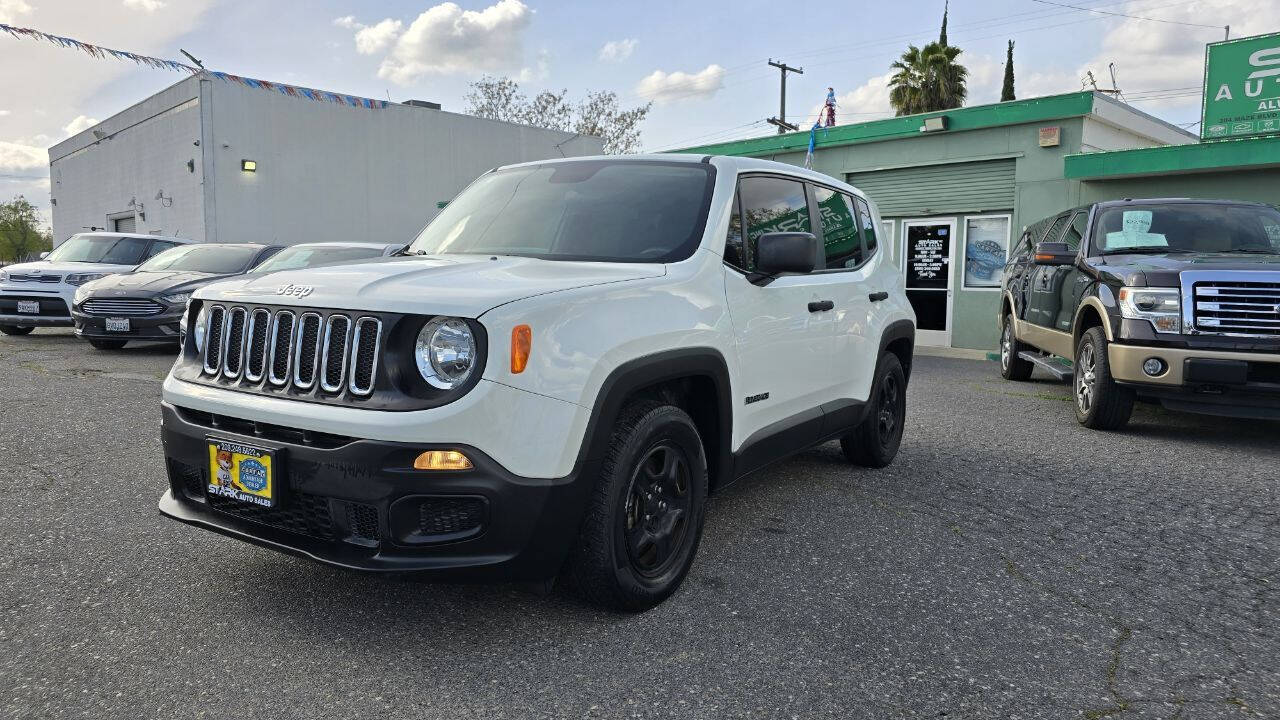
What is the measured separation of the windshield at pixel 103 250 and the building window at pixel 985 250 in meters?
12.9

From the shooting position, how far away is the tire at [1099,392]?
6715mm

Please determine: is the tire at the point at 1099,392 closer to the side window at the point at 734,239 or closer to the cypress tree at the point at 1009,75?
the side window at the point at 734,239

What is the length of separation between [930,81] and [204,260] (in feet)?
92.1

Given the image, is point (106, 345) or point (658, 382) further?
point (106, 345)

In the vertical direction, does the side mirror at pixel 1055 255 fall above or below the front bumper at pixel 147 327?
above

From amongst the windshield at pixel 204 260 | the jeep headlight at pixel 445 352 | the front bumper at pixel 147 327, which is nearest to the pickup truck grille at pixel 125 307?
the front bumper at pixel 147 327

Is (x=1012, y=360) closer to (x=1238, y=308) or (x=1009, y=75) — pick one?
(x=1238, y=308)

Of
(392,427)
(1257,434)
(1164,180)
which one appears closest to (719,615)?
(392,427)

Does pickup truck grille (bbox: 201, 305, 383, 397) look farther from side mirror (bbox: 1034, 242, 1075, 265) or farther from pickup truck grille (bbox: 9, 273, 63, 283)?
pickup truck grille (bbox: 9, 273, 63, 283)

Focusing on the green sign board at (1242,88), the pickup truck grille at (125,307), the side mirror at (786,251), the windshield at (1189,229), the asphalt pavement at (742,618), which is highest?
the green sign board at (1242,88)

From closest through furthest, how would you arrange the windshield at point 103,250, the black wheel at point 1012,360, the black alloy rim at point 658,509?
the black alloy rim at point 658,509 < the black wheel at point 1012,360 < the windshield at point 103,250

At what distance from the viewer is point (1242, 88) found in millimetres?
13625

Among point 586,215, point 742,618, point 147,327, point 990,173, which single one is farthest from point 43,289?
point 990,173

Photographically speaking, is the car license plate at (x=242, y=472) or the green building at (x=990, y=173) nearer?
the car license plate at (x=242, y=472)
